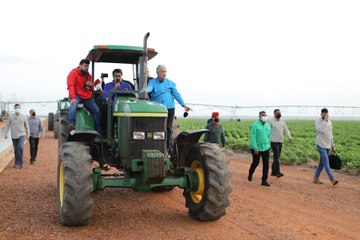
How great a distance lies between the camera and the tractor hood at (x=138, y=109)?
6648 millimetres

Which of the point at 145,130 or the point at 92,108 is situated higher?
the point at 92,108

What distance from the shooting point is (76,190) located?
607 cm

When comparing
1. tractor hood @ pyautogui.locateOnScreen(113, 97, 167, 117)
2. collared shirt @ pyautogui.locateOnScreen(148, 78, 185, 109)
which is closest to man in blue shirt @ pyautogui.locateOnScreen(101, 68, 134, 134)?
collared shirt @ pyautogui.locateOnScreen(148, 78, 185, 109)

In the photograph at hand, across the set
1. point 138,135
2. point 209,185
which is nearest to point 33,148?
point 138,135

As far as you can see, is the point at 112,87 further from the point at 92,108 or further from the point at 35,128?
the point at 35,128

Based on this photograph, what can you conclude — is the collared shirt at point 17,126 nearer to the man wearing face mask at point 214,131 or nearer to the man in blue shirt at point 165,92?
the man wearing face mask at point 214,131

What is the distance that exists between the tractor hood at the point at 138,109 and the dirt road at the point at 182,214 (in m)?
1.66

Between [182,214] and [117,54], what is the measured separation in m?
3.07

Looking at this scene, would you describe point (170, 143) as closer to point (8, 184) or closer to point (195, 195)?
point (195, 195)

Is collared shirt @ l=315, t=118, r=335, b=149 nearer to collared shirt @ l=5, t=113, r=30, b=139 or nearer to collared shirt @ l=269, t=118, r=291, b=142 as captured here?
collared shirt @ l=269, t=118, r=291, b=142

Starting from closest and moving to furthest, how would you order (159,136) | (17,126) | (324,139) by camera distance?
(159,136), (324,139), (17,126)

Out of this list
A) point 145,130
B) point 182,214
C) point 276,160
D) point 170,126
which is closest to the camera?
point 145,130

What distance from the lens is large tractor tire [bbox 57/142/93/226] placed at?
19.9ft

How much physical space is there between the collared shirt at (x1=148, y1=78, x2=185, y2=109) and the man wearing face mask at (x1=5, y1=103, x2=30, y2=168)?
7.13 metres
